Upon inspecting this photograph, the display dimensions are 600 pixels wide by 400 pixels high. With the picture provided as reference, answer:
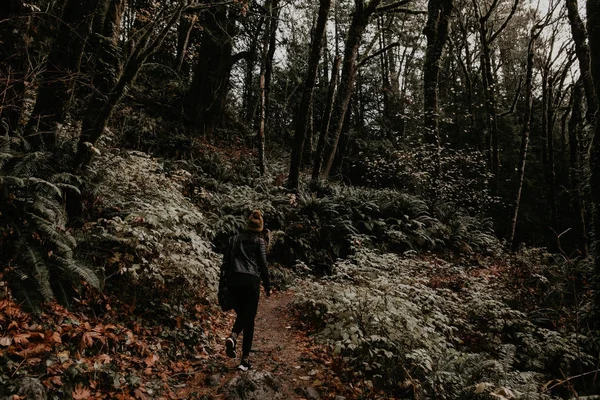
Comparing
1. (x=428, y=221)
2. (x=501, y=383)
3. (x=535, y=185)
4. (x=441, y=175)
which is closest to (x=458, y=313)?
(x=501, y=383)

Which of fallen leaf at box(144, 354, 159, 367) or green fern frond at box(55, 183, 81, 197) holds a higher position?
green fern frond at box(55, 183, 81, 197)

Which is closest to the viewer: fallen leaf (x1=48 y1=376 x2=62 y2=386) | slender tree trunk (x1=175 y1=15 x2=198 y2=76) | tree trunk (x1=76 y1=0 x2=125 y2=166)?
fallen leaf (x1=48 y1=376 x2=62 y2=386)

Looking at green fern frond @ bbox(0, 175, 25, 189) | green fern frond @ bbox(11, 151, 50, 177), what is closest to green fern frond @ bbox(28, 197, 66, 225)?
green fern frond @ bbox(0, 175, 25, 189)

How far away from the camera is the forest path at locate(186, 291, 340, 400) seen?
464 centimetres

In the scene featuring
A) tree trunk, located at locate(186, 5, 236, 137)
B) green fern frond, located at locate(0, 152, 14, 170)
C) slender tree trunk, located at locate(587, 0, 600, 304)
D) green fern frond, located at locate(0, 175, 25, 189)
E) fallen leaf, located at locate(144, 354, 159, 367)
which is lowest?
fallen leaf, located at locate(144, 354, 159, 367)

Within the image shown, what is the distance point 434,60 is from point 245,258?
41.7 ft

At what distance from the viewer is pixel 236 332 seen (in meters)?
5.08

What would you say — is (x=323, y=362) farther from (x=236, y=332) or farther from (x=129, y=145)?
(x=129, y=145)

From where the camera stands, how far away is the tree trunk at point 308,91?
12016mm

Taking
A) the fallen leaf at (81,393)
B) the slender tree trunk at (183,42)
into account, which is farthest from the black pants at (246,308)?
the slender tree trunk at (183,42)

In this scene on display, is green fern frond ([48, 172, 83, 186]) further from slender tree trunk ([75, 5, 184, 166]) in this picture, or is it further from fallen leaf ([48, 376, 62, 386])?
fallen leaf ([48, 376, 62, 386])

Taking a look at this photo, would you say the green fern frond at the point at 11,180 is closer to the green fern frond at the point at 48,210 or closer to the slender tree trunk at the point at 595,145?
the green fern frond at the point at 48,210

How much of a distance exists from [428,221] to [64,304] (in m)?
12.0

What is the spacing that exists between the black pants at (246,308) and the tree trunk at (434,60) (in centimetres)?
1081
